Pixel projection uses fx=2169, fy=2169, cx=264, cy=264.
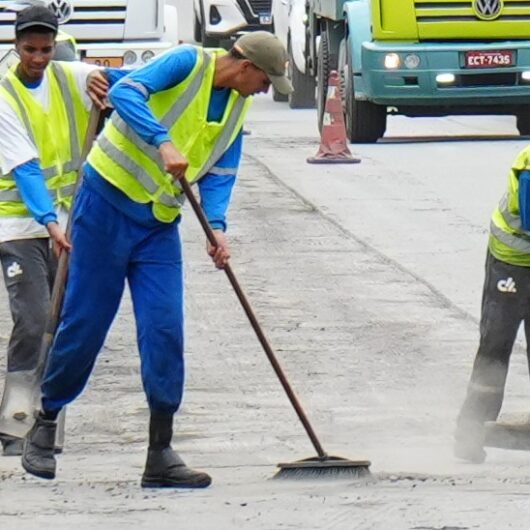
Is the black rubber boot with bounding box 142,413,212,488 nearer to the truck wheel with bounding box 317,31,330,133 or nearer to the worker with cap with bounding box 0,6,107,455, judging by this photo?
the worker with cap with bounding box 0,6,107,455

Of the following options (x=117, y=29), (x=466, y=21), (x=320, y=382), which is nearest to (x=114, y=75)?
(x=320, y=382)

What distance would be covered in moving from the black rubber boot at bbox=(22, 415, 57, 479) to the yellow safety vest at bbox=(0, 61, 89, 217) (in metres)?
1.02

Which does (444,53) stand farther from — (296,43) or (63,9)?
(296,43)

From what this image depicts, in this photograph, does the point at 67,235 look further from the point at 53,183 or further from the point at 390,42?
the point at 390,42

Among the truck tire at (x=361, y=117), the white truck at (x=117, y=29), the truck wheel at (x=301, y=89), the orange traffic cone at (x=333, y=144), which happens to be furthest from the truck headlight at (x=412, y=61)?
the truck wheel at (x=301, y=89)

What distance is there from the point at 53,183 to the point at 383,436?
5.56 ft

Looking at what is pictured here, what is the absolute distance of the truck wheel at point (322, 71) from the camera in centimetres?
2400

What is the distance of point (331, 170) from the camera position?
19.8 metres

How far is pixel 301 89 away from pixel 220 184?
21712 millimetres

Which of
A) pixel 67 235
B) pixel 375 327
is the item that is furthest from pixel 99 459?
pixel 375 327

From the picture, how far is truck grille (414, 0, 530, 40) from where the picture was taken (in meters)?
21.5

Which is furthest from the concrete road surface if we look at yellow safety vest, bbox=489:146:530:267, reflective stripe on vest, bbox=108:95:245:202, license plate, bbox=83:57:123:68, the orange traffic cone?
license plate, bbox=83:57:123:68

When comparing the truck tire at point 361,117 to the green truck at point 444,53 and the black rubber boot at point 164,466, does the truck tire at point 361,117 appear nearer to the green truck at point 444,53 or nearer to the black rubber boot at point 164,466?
the green truck at point 444,53

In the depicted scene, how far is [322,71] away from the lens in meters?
24.7
